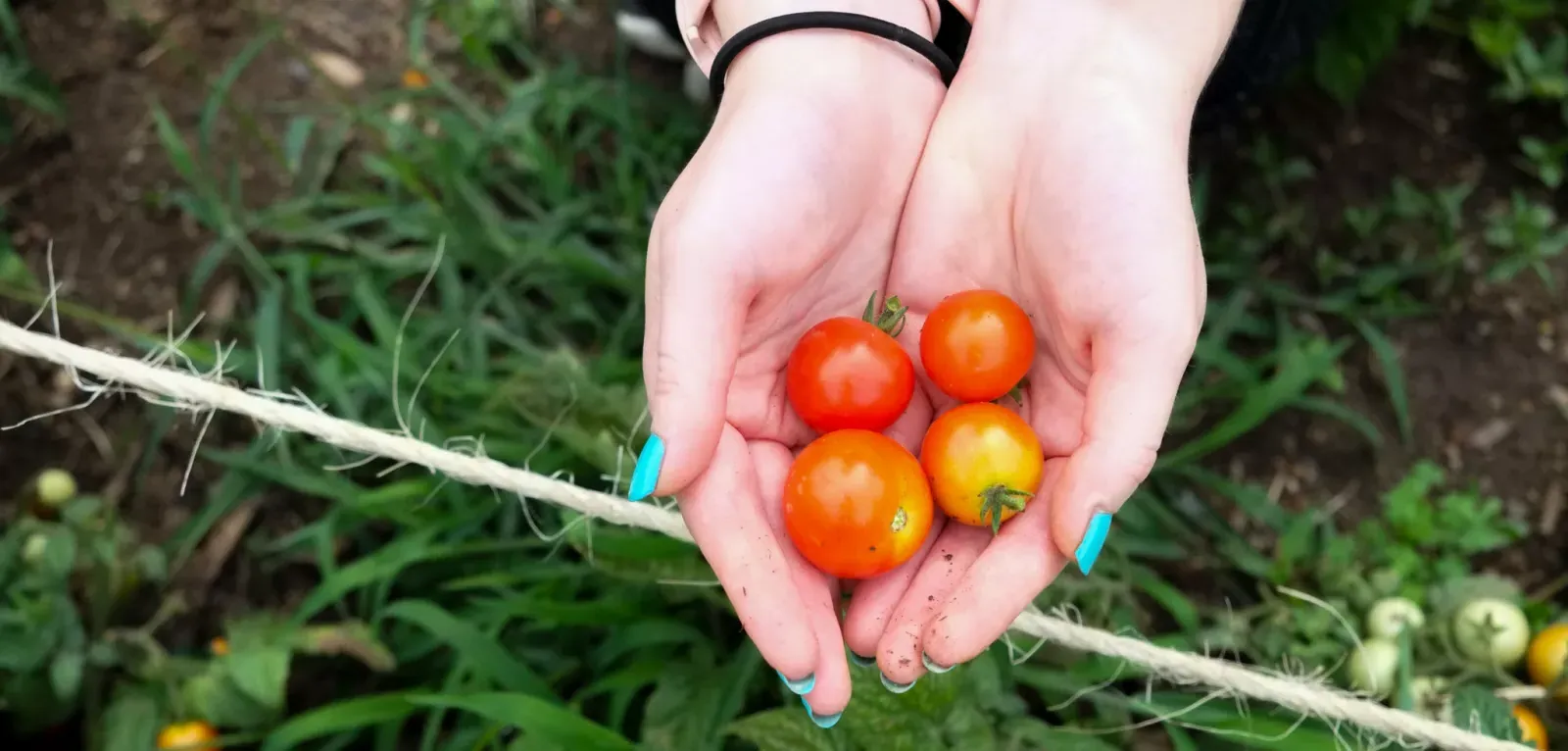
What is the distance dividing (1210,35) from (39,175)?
11.4ft

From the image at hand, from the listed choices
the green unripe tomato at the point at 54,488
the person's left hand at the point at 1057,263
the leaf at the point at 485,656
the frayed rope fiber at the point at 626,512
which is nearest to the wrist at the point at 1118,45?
the person's left hand at the point at 1057,263

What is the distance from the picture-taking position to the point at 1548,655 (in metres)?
2.37

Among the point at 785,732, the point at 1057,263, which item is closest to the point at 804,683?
the point at 785,732

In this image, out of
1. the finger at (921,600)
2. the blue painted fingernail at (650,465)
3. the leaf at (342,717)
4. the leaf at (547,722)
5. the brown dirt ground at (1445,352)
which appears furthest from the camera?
the brown dirt ground at (1445,352)

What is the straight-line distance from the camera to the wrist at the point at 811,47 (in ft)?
6.75

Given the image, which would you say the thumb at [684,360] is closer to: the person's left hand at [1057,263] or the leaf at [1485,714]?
the person's left hand at [1057,263]

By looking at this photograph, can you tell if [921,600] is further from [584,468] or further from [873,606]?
[584,468]

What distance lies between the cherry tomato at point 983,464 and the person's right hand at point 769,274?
27 cm

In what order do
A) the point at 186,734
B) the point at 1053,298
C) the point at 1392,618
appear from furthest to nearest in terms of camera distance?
the point at 1392,618 < the point at 186,734 < the point at 1053,298

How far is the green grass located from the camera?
2.24 meters

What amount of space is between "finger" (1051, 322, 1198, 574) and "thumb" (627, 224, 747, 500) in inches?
23.0

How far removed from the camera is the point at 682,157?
3.23 metres

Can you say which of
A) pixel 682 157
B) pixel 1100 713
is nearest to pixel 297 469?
pixel 682 157

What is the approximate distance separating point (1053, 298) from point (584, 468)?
4.06 ft
